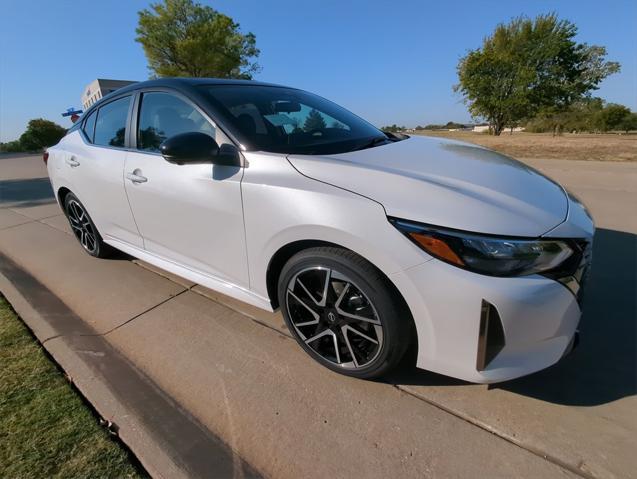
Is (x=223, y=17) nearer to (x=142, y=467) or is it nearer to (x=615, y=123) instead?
(x=615, y=123)

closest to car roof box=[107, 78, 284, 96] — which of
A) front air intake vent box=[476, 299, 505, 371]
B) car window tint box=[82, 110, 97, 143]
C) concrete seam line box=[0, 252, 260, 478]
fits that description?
car window tint box=[82, 110, 97, 143]

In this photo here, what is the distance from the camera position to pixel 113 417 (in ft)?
5.53

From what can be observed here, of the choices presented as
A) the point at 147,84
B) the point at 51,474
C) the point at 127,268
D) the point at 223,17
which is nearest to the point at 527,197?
the point at 51,474

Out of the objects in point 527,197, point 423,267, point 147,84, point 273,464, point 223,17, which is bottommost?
point 273,464

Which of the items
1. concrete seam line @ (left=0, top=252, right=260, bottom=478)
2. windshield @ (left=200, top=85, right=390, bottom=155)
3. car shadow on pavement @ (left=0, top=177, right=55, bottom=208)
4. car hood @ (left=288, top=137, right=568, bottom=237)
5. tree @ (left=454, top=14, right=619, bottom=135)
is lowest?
concrete seam line @ (left=0, top=252, right=260, bottom=478)

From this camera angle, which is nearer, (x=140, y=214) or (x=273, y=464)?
(x=273, y=464)

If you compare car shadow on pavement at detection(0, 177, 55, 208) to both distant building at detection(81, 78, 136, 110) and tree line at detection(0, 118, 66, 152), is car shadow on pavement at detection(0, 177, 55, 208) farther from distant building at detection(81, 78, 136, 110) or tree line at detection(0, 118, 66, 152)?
distant building at detection(81, 78, 136, 110)

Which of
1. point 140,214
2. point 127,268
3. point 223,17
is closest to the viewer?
point 140,214

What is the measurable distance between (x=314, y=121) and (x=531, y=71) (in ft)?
105

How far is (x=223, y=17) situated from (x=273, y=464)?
36.7 metres

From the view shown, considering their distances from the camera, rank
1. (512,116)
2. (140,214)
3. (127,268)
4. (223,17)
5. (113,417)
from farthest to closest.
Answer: (223,17), (512,116), (127,268), (140,214), (113,417)

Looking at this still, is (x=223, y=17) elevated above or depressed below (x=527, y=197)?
above

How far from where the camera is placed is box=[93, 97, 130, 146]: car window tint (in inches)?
111

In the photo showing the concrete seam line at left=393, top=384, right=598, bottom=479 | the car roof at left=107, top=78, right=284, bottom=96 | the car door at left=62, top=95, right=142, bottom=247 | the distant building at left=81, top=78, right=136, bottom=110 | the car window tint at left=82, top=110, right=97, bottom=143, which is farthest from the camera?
the distant building at left=81, top=78, right=136, bottom=110
